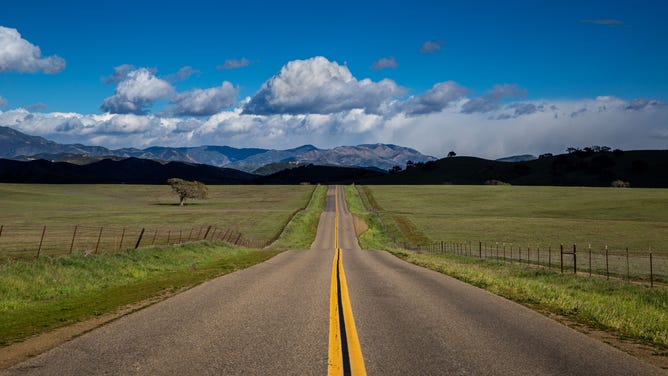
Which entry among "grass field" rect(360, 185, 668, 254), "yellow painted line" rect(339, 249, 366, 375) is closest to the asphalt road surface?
"yellow painted line" rect(339, 249, 366, 375)

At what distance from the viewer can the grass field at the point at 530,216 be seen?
2502 inches

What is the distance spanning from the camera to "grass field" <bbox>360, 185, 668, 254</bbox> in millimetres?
63541

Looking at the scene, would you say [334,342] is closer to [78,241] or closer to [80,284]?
[80,284]

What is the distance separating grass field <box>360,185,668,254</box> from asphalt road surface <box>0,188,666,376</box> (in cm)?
4887

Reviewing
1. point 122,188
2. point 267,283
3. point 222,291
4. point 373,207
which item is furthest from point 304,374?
point 122,188

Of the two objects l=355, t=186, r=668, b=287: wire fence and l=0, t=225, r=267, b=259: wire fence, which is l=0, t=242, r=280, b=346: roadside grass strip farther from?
l=355, t=186, r=668, b=287: wire fence

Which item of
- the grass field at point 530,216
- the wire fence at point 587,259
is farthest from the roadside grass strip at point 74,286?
the grass field at point 530,216

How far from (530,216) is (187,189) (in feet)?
286

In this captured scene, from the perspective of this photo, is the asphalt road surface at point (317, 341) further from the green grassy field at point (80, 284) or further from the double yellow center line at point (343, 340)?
the green grassy field at point (80, 284)

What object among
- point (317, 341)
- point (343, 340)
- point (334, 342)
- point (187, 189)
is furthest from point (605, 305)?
point (187, 189)

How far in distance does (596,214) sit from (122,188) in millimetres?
156546

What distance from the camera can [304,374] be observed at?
21.8ft

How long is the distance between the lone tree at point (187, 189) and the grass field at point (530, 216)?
1892 inches

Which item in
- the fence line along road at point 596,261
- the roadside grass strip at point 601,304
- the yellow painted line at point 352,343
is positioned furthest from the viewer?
the fence line along road at point 596,261
